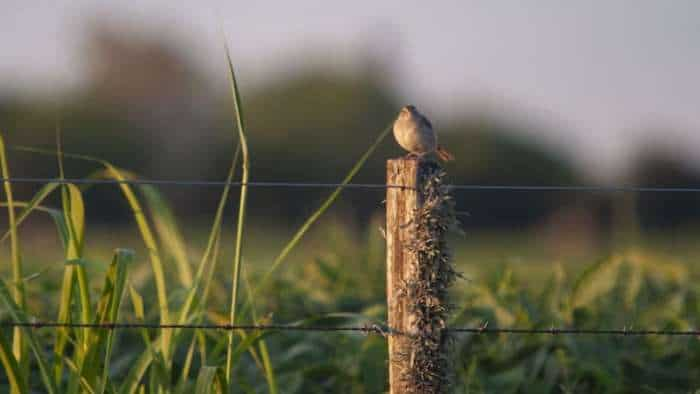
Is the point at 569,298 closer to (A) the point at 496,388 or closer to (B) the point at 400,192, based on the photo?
(A) the point at 496,388

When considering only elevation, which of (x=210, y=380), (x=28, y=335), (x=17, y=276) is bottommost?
(x=210, y=380)

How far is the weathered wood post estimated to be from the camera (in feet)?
8.18

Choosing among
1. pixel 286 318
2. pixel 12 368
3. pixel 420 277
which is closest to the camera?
pixel 420 277

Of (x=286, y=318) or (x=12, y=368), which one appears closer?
(x=12, y=368)

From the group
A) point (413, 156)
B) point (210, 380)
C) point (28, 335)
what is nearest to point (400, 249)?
point (413, 156)

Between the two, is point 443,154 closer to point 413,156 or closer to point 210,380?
point 413,156

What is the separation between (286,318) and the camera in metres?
4.65

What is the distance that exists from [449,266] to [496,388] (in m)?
1.40

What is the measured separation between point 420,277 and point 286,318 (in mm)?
2224

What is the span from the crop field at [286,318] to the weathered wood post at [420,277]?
Answer: 91 millimetres

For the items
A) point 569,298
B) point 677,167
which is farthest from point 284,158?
point 569,298

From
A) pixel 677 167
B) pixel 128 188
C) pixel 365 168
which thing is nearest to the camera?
pixel 128 188

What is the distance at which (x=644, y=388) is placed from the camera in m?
3.75

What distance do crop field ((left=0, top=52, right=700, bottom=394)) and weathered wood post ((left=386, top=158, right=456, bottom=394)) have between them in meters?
0.09
